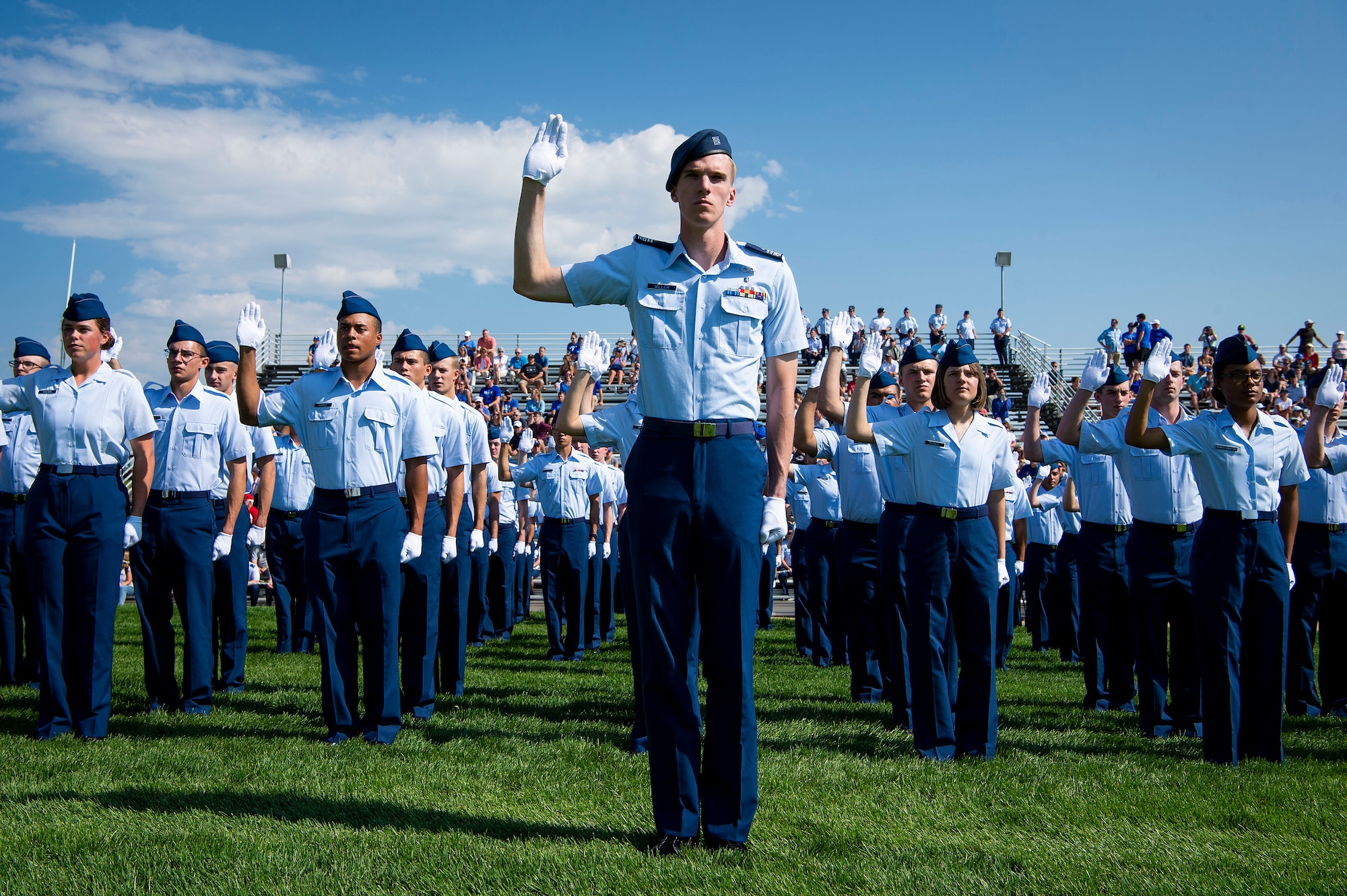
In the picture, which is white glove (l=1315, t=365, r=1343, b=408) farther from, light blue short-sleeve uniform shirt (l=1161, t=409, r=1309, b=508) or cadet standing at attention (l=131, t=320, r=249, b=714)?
cadet standing at attention (l=131, t=320, r=249, b=714)

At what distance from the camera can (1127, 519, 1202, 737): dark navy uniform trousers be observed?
23.0ft

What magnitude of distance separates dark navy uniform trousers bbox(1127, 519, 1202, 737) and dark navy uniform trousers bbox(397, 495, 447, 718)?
16.4 ft

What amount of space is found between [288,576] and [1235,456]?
960cm

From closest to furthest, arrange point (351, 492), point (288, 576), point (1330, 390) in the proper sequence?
point (351, 492), point (1330, 390), point (288, 576)

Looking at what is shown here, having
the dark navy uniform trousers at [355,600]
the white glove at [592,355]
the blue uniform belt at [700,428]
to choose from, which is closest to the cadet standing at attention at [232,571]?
the dark navy uniform trousers at [355,600]

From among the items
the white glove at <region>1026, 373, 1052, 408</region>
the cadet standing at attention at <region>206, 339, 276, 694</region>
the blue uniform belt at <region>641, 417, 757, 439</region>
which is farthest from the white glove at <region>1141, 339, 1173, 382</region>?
the cadet standing at attention at <region>206, 339, 276, 694</region>

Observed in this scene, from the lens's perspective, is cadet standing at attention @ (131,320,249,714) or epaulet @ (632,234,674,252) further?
cadet standing at attention @ (131,320,249,714)

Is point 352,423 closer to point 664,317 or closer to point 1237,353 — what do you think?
point 664,317

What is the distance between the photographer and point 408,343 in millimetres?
7938

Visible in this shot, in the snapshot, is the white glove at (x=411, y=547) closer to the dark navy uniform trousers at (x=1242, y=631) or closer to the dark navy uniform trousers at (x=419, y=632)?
the dark navy uniform trousers at (x=419, y=632)

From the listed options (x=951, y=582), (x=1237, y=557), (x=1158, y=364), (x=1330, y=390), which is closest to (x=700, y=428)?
(x=951, y=582)

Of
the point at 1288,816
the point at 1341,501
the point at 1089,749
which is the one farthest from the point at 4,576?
the point at 1341,501

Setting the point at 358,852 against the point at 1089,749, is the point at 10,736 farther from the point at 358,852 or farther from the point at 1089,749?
the point at 1089,749

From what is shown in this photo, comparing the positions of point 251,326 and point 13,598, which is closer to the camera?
point 251,326
